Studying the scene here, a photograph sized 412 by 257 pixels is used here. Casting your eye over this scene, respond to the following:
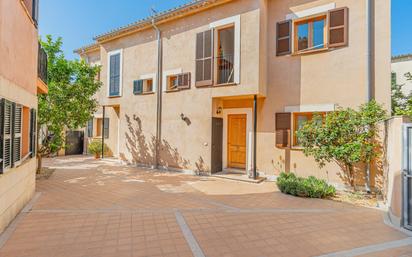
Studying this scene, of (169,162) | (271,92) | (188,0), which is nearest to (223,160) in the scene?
(169,162)

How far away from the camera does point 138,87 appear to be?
1381 centimetres

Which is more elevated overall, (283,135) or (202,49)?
(202,49)

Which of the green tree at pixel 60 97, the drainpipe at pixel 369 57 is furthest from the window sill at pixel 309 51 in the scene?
the green tree at pixel 60 97

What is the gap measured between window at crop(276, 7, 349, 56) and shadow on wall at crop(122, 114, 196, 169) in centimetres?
658

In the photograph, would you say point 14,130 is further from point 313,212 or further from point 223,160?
point 223,160

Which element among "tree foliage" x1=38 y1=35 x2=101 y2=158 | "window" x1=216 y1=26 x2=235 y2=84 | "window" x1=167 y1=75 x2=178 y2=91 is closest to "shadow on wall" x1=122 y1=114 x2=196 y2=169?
"window" x1=167 y1=75 x2=178 y2=91

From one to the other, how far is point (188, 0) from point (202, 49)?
3.06 m

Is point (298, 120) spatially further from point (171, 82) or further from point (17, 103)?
point (17, 103)

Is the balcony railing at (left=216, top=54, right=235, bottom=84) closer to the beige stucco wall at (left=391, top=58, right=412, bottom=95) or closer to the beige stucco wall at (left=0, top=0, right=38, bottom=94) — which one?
the beige stucco wall at (left=0, top=0, right=38, bottom=94)

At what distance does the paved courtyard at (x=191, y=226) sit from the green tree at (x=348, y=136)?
5.69 feet

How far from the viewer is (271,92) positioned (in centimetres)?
1028

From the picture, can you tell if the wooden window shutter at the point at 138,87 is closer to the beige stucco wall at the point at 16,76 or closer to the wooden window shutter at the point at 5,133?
the beige stucco wall at the point at 16,76

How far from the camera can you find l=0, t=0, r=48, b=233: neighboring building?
4754 millimetres

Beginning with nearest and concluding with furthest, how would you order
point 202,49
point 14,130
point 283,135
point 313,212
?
point 14,130
point 313,212
point 283,135
point 202,49
